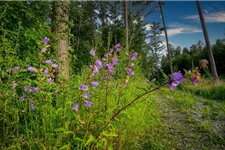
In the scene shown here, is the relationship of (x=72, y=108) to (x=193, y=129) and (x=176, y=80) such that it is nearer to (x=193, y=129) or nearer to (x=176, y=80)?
(x=176, y=80)

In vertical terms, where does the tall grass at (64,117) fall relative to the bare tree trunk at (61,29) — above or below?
below

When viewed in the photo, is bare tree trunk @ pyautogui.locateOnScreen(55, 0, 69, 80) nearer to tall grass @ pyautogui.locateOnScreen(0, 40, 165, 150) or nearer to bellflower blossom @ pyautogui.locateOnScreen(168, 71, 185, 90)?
tall grass @ pyautogui.locateOnScreen(0, 40, 165, 150)

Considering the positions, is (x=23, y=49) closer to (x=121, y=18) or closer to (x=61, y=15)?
(x=61, y=15)

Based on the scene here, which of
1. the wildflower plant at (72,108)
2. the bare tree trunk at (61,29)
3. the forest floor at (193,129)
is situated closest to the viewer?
the wildflower plant at (72,108)

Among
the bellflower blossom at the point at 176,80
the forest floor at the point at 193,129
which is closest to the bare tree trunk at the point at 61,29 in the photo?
the forest floor at the point at 193,129

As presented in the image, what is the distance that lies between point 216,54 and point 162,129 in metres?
21.9

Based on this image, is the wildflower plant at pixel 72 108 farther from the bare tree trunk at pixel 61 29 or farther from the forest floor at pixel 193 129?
the bare tree trunk at pixel 61 29

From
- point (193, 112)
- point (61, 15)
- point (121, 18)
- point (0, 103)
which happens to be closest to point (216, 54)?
point (121, 18)

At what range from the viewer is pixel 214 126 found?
8.59 feet

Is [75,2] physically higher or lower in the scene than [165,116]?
higher

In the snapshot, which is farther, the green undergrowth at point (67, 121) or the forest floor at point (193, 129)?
the forest floor at point (193, 129)

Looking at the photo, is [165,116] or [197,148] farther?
[165,116]

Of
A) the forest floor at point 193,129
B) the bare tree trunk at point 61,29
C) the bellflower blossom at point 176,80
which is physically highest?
the bare tree trunk at point 61,29

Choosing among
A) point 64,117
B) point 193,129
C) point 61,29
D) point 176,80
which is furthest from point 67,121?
point 61,29
